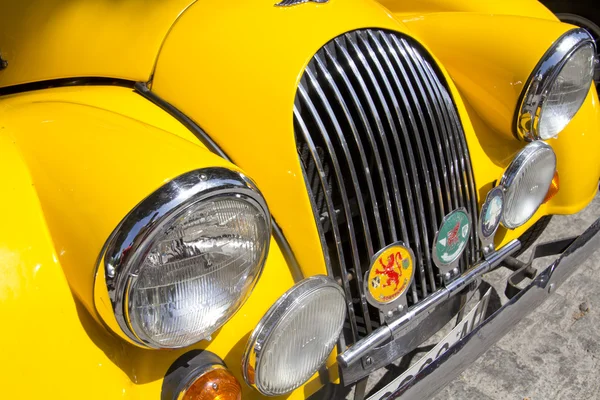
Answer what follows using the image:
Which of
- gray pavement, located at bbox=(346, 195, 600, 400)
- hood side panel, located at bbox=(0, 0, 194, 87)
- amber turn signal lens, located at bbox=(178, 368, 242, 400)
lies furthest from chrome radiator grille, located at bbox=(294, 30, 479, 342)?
gray pavement, located at bbox=(346, 195, 600, 400)

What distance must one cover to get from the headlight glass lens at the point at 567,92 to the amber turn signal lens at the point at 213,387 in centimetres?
118

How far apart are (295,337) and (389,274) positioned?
326 mm

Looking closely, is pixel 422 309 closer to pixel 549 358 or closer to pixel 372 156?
pixel 372 156

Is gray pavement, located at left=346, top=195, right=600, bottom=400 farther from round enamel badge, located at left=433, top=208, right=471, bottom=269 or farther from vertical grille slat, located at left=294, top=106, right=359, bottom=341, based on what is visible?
vertical grille slat, located at left=294, top=106, right=359, bottom=341

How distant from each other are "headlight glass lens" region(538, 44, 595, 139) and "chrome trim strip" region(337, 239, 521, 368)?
0.37 m

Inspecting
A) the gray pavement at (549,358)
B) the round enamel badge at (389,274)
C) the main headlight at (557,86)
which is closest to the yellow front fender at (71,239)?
the round enamel badge at (389,274)

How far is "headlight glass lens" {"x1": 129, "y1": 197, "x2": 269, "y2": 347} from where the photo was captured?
1.00 m

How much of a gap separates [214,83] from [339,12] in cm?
40

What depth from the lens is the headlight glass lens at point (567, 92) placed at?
1.68 metres

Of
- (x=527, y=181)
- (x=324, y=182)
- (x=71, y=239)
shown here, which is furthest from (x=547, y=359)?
(x=71, y=239)

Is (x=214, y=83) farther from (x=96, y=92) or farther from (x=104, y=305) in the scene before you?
(x=104, y=305)

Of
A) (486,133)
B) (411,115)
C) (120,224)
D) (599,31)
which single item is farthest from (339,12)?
(599,31)

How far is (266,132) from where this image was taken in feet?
4.53

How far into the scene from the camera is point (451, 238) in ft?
5.11
